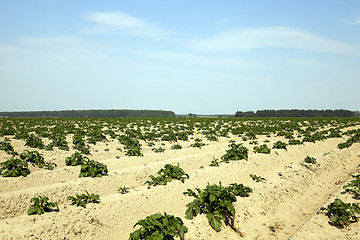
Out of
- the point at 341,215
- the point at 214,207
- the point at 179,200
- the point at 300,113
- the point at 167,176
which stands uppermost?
the point at 300,113

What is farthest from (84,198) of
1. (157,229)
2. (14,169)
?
(14,169)

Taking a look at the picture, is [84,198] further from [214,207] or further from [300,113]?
[300,113]

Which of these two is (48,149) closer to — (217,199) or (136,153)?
(136,153)

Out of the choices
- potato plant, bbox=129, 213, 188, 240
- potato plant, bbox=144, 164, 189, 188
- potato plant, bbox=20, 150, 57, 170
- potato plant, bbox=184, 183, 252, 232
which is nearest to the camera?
potato plant, bbox=129, 213, 188, 240

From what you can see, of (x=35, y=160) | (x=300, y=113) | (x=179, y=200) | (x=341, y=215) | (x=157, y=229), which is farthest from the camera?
(x=300, y=113)

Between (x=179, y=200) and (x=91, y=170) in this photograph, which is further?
(x=91, y=170)

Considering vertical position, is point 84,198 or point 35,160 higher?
point 35,160

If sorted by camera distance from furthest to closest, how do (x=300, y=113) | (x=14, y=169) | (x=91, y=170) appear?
(x=300, y=113) → (x=91, y=170) → (x=14, y=169)

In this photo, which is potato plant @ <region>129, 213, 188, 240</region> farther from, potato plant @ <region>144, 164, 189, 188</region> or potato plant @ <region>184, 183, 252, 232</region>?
potato plant @ <region>144, 164, 189, 188</region>

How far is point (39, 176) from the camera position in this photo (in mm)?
10445

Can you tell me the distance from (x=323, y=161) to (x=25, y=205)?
46.1ft

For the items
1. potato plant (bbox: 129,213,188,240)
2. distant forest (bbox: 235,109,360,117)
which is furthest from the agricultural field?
distant forest (bbox: 235,109,360,117)

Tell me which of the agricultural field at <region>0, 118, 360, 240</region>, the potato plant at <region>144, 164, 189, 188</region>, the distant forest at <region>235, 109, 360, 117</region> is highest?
the distant forest at <region>235, 109, 360, 117</region>

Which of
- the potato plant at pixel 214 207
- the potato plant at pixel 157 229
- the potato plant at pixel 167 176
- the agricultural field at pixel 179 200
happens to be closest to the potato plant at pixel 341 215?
the agricultural field at pixel 179 200
